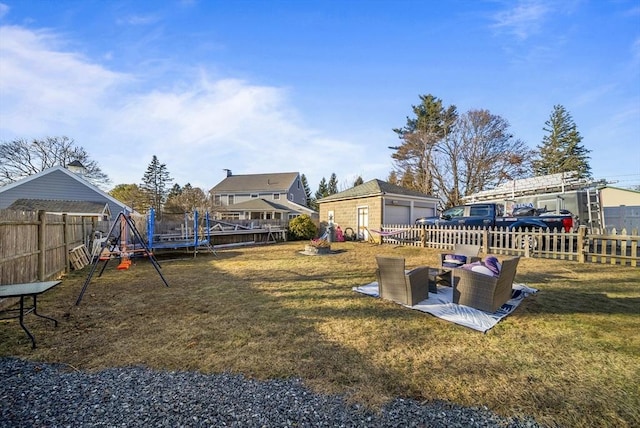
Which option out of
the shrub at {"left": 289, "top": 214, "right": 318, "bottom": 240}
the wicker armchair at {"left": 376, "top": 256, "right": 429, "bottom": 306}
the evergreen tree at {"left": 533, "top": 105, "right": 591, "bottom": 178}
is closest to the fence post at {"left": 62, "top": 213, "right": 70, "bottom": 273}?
the wicker armchair at {"left": 376, "top": 256, "right": 429, "bottom": 306}

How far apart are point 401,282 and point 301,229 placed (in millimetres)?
12678

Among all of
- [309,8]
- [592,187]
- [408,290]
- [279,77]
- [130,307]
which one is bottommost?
[130,307]

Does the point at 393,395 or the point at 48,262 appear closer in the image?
the point at 393,395

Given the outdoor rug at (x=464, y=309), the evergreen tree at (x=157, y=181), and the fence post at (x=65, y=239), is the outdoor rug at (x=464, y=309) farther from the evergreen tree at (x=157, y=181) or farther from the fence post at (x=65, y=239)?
the evergreen tree at (x=157, y=181)

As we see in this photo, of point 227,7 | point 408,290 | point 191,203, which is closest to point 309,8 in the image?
point 227,7

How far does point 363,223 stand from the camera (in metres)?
15.6

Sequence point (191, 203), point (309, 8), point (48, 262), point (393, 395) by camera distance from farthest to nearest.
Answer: point (191, 203), point (309, 8), point (48, 262), point (393, 395)

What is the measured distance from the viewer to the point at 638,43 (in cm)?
748

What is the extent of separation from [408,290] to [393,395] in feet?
7.68

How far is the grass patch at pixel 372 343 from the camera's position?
7.47 feet

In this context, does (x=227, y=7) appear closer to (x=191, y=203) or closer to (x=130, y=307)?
(x=130, y=307)

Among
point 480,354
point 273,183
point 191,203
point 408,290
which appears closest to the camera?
point 480,354

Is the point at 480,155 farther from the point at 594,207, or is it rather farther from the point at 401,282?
the point at 401,282

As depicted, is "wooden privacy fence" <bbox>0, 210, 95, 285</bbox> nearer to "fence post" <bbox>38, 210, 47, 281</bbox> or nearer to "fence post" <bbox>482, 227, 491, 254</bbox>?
"fence post" <bbox>38, 210, 47, 281</bbox>
